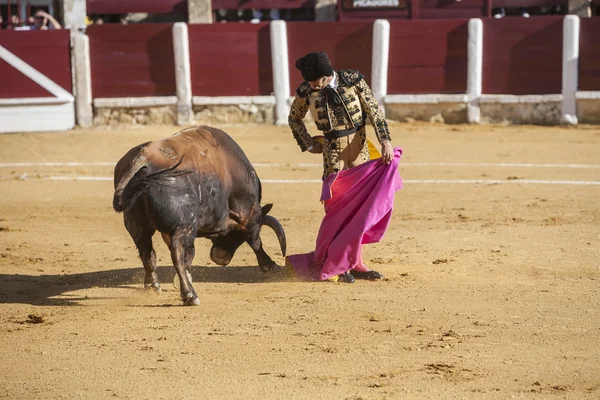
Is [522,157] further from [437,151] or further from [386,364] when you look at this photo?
[386,364]

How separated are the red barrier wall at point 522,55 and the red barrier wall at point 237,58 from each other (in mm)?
2515

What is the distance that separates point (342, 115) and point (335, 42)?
744 cm

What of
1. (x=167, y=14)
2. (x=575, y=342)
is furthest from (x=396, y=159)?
(x=167, y=14)

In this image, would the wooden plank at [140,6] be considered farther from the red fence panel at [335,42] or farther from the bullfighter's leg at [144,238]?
the bullfighter's leg at [144,238]

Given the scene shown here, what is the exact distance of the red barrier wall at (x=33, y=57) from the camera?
12.2 meters

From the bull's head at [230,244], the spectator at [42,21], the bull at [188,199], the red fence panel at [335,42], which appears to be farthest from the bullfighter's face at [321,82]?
the spectator at [42,21]

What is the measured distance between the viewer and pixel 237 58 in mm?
12391

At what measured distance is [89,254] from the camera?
6.08 m

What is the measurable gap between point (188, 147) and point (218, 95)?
7.68m

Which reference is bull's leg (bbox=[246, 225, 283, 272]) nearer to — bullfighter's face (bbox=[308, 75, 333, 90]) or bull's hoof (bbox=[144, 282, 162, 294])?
bull's hoof (bbox=[144, 282, 162, 294])

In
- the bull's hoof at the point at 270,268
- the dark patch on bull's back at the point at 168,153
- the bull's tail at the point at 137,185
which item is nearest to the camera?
the bull's tail at the point at 137,185

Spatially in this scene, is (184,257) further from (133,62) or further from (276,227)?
(133,62)

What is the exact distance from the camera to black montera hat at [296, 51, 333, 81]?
4.89 metres

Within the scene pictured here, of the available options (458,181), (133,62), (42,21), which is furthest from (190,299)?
(42,21)
